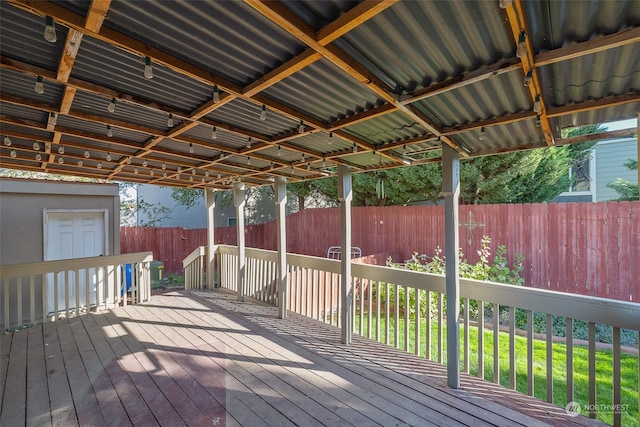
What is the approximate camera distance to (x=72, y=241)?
554 centimetres

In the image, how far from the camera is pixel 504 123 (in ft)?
7.16

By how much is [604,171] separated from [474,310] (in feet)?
24.3

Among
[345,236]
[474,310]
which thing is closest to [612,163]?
[474,310]

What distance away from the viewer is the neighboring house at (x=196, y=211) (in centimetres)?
1345

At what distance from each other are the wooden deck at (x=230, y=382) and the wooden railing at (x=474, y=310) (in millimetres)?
267

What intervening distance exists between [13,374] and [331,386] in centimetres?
294

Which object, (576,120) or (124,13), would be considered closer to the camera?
(124,13)

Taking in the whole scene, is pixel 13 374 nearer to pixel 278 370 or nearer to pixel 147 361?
pixel 147 361

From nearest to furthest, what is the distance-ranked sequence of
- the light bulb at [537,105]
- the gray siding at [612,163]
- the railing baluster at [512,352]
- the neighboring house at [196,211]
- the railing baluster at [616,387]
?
the light bulb at [537,105], the railing baluster at [616,387], the railing baluster at [512,352], the gray siding at [612,163], the neighboring house at [196,211]

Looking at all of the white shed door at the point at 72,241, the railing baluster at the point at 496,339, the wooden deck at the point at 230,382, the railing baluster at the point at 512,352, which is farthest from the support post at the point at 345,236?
the white shed door at the point at 72,241

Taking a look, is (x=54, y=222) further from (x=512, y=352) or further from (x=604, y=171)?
(x=604, y=171)

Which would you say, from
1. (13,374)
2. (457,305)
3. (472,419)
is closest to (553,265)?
(457,305)

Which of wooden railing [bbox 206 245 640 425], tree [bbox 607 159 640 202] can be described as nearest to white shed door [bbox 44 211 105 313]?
wooden railing [bbox 206 245 640 425]

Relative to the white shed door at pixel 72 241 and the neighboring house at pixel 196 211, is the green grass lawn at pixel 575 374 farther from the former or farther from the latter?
the neighboring house at pixel 196 211
